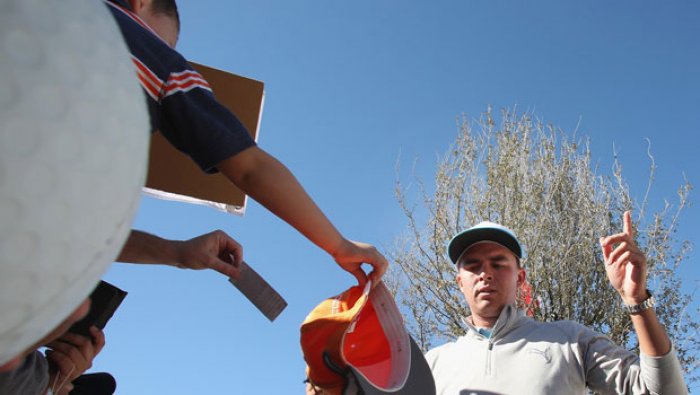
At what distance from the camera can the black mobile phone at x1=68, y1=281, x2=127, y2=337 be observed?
1.34 m

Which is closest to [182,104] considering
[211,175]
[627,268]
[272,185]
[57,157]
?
[272,185]

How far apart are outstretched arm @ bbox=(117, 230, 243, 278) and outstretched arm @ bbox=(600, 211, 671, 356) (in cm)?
139

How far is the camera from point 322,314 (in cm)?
165

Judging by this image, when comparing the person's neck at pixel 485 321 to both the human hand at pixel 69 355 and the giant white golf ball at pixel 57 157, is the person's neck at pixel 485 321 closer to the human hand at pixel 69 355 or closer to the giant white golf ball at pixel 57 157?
the human hand at pixel 69 355

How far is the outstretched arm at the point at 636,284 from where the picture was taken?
1.93 m

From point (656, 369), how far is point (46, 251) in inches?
80.0

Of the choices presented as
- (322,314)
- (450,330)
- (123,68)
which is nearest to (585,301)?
(450,330)

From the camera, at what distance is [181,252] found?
1.33 meters

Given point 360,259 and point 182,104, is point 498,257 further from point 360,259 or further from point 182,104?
point 182,104

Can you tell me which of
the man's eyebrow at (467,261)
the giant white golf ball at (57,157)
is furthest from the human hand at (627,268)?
the giant white golf ball at (57,157)

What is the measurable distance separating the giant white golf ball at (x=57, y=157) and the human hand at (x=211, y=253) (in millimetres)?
853

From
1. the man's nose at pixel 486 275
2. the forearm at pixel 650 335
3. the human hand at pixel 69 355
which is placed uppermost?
the man's nose at pixel 486 275

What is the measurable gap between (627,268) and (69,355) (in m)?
1.78

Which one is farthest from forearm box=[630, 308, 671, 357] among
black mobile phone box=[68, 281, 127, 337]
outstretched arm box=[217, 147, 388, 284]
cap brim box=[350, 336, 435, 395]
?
black mobile phone box=[68, 281, 127, 337]
